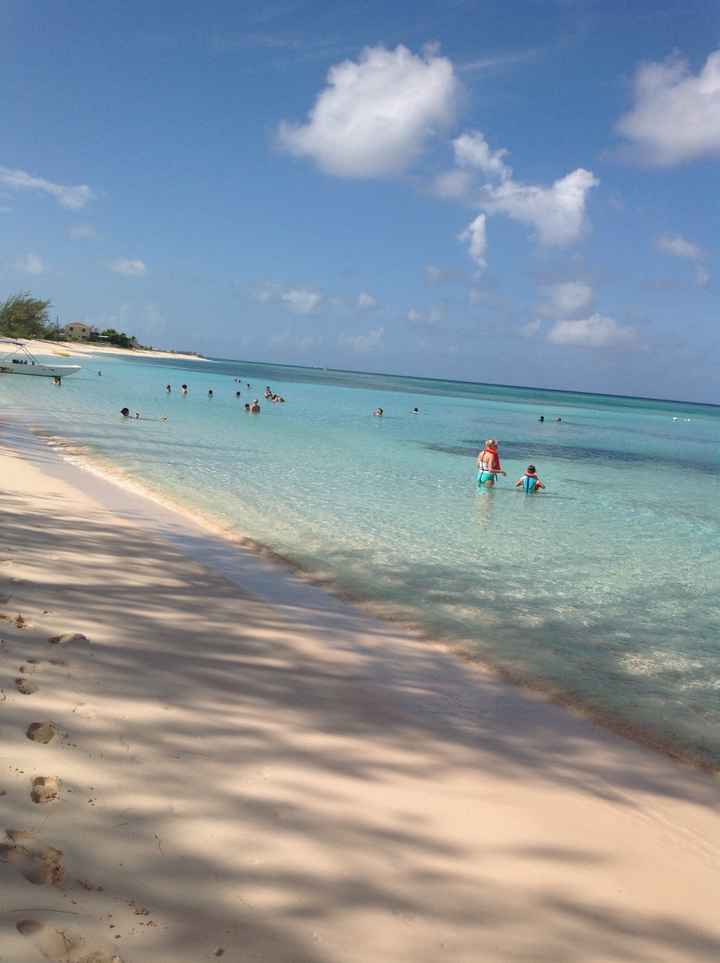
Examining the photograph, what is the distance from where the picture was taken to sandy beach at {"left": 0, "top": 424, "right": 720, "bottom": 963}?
8.73ft

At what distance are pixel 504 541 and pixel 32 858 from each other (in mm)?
11026

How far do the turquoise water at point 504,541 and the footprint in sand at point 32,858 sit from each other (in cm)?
468

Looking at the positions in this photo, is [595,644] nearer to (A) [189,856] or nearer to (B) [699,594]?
(B) [699,594]

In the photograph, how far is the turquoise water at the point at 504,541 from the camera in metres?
7.06

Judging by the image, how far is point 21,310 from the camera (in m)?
38.7

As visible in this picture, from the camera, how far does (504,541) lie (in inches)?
510

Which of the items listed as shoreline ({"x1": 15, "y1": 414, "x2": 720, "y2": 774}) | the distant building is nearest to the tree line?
shoreline ({"x1": 15, "y1": 414, "x2": 720, "y2": 774})

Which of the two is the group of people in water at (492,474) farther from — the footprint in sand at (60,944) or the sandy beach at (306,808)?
the footprint in sand at (60,944)

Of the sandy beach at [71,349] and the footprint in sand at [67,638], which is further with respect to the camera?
the sandy beach at [71,349]

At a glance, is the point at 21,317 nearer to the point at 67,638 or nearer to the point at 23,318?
the point at 23,318

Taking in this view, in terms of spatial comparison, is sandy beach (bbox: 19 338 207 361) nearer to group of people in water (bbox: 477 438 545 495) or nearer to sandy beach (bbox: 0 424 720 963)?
group of people in water (bbox: 477 438 545 495)

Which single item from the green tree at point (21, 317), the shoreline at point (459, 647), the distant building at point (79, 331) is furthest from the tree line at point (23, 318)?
the distant building at point (79, 331)

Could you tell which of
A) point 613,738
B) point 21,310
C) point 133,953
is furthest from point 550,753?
point 21,310

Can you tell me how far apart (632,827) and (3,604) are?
4990 mm
